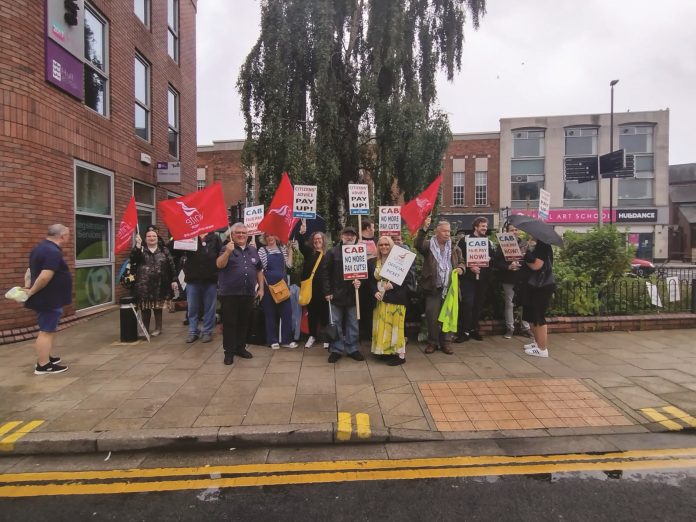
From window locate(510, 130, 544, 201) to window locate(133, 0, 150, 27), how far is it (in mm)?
28011

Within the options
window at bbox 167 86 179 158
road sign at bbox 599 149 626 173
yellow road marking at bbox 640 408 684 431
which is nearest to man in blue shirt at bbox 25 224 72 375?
yellow road marking at bbox 640 408 684 431

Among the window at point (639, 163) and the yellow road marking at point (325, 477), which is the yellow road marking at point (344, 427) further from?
the window at point (639, 163)

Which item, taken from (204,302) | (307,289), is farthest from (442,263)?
(204,302)

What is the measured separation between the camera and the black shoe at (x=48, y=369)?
5.15 meters

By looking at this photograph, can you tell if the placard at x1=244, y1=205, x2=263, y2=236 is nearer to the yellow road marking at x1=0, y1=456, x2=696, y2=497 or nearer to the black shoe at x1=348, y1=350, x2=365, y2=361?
the black shoe at x1=348, y1=350, x2=365, y2=361

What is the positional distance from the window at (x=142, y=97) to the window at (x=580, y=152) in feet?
103

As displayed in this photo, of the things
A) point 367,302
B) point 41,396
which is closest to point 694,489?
point 367,302

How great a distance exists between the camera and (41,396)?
446 cm

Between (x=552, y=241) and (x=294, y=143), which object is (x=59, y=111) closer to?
(x=294, y=143)

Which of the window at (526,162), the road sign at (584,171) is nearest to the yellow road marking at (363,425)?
the road sign at (584,171)

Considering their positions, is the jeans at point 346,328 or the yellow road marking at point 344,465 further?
the jeans at point 346,328

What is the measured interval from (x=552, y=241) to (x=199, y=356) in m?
5.02

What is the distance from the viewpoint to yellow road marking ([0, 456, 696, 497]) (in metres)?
2.94

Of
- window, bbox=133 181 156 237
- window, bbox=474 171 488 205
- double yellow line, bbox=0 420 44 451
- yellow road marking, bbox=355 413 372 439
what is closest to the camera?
double yellow line, bbox=0 420 44 451
